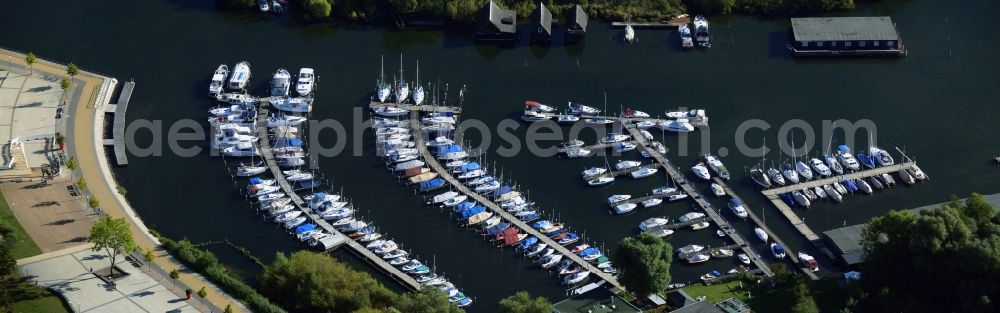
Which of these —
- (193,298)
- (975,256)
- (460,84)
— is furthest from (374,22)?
(975,256)

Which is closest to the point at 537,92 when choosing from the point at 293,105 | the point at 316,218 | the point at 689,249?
the point at 293,105

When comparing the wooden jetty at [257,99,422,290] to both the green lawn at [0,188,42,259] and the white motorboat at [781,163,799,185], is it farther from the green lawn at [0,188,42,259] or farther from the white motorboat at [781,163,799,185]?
the white motorboat at [781,163,799,185]

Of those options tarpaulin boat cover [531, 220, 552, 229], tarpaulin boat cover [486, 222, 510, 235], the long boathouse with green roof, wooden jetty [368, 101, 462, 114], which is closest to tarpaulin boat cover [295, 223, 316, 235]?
tarpaulin boat cover [486, 222, 510, 235]

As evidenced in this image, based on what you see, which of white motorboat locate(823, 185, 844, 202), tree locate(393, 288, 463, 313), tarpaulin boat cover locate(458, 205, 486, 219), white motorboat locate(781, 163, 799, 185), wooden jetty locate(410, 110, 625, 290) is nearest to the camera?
tree locate(393, 288, 463, 313)

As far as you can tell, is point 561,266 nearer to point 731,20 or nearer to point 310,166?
point 310,166

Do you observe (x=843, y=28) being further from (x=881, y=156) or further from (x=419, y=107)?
(x=419, y=107)

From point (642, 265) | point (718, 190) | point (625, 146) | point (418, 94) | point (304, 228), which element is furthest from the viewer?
point (418, 94)
